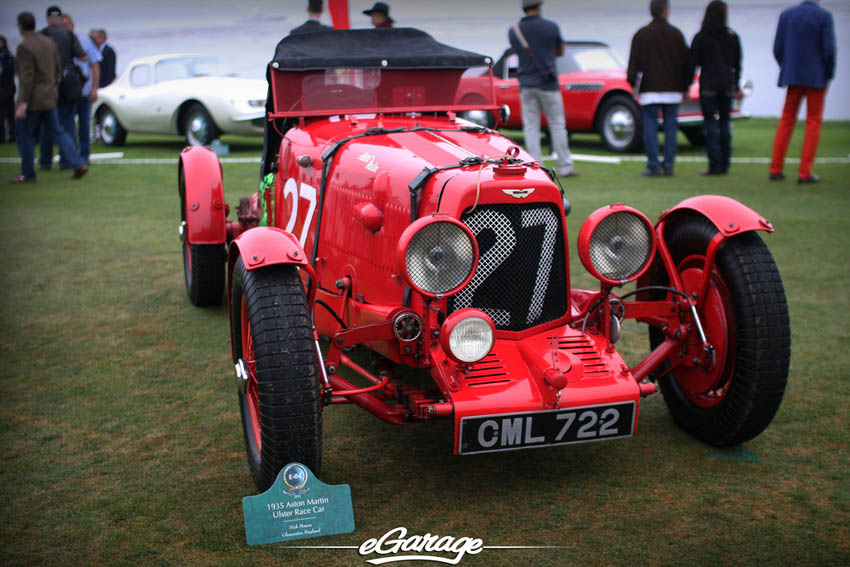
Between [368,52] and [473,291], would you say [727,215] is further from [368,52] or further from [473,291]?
[368,52]

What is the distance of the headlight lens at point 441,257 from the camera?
292 centimetres

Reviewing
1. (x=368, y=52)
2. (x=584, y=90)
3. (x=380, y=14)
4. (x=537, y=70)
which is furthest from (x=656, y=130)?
(x=368, y=52)

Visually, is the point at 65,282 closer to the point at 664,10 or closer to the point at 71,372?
the point at 71,372

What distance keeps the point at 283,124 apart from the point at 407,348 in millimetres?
2061

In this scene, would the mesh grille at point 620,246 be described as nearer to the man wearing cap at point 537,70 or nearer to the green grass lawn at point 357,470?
the green grass lawn at point 357,470

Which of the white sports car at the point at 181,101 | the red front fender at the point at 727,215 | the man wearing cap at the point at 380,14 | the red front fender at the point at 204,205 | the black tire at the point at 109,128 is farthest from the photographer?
the black tire at the point at 109,128

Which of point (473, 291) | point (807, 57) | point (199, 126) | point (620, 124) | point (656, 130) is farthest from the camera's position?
point (199, 126)

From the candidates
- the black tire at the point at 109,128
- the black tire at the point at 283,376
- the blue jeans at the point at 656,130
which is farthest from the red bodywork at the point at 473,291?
the black tire at the point at 109,128

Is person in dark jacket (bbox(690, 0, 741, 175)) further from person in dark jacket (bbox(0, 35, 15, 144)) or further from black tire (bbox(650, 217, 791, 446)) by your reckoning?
person in dark jacket (bbox(0, 35, 15, 144))

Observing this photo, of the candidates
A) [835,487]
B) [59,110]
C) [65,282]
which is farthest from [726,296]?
[59,110]

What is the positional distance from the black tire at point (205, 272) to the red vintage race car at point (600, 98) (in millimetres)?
7519

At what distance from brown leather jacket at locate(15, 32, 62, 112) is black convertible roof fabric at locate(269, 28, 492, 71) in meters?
6.51

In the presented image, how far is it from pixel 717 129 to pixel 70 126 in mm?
8426

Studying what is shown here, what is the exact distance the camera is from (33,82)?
32.6 ft
